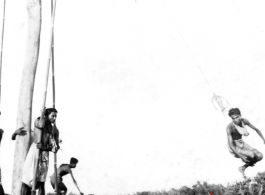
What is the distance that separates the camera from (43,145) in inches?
313

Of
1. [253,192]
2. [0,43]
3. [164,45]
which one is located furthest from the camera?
[0,43]

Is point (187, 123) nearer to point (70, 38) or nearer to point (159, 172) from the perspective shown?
point (159, 172)

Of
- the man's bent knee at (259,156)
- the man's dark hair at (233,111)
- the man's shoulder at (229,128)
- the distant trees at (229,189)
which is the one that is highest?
the man's dark hair at (233,111)

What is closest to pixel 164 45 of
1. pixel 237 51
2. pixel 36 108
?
pixel 237 51

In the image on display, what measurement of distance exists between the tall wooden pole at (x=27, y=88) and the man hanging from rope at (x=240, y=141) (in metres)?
2.85

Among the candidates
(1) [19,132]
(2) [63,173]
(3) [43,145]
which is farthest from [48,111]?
(2) [63,173]

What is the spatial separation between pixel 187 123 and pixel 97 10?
2.08 m

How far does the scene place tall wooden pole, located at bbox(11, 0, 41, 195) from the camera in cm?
821

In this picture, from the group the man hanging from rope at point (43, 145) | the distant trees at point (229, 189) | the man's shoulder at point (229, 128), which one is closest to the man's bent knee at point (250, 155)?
the distant trees at point (229, 189)

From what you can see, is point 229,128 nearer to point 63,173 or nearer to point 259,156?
point 259,156

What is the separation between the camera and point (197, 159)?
7.76 meters

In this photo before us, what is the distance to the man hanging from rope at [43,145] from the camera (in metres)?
7.89

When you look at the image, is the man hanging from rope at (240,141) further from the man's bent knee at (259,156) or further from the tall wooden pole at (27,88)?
the tall wooden pole at (27,88)

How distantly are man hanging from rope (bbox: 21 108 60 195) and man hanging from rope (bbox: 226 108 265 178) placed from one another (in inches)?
93.8
